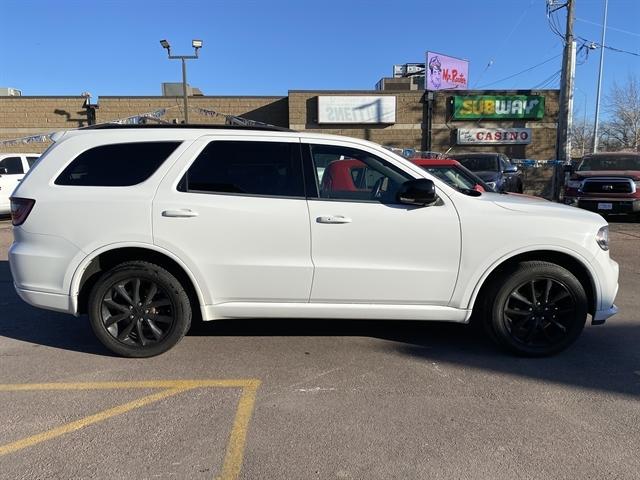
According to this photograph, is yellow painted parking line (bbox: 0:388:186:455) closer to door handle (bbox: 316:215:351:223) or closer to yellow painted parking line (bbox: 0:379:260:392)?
yellow painted parking line (bbox: 0:379:260:392)

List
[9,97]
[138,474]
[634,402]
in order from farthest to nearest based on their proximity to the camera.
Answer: [9,97] → [634,402] → [138,474]

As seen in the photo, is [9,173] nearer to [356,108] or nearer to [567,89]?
[356,108]

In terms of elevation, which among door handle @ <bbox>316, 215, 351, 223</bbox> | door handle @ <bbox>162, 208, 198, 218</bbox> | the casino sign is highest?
the casino sign

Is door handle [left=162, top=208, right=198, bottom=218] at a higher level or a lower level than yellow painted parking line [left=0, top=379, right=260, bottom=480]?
higher

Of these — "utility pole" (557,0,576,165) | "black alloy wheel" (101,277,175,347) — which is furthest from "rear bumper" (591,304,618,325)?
"utility pole" (557,0,576,165)

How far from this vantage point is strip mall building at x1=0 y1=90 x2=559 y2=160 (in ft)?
80.3

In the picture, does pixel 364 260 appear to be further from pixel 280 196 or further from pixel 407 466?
pixel 407 466

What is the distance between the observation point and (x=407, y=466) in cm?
275

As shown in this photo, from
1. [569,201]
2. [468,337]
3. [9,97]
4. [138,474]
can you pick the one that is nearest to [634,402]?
[468,337]

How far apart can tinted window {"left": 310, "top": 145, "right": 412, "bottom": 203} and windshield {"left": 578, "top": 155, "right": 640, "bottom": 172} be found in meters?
11.9

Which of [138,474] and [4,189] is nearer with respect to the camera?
[138,474]

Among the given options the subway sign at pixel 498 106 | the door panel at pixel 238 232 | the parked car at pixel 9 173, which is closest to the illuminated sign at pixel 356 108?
the subway sign at pixel 498 106

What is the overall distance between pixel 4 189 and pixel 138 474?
13.5 m

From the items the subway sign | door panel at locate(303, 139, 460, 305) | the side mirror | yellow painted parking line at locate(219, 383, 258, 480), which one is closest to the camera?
yellow painted parking line at locate(219, 383, 258, 480)
